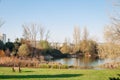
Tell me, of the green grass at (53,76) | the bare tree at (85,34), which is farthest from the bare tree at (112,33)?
the bare tree at (85,34)

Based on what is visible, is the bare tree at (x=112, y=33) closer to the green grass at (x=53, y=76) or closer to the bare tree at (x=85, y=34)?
the green grass at (x=53, y=76)

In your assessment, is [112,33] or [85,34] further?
[85,34]

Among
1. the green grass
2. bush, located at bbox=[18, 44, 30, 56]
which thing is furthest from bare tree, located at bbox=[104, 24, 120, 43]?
bush, located at bbox=[18, 44, 30, 56]

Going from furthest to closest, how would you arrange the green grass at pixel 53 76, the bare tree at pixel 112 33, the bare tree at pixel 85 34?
the bare tree at pixel 85 34 → the bare tree at pixel 112 33 → the green grass at pixel 53 76

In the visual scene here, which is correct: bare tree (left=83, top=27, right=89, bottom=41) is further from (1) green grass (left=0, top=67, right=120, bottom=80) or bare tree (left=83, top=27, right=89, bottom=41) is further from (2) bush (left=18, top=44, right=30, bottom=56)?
(1) green grass (left=0, top=67, right=120, bottom=80)

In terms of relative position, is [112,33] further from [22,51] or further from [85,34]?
[85,34]

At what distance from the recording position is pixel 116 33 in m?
31.6

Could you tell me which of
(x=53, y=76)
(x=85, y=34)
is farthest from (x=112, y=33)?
(x=85, y=34)

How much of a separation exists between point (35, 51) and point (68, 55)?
59.0 ft

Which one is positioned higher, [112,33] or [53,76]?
[112,33]

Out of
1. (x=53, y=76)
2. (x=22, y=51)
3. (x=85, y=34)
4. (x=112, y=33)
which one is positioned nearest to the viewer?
(x=53, y=76)

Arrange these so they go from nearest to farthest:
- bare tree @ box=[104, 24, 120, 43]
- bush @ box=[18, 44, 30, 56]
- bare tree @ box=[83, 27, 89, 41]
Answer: bare tree @ box=[104, 24, 120, 43] < bush @ box=[18, 44, 30, 56] < bare tree @ box=[83, 27, 89, 41]

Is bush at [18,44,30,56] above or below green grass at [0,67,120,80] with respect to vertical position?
above

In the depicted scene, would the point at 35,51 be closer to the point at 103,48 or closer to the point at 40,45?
the point at 40,45
